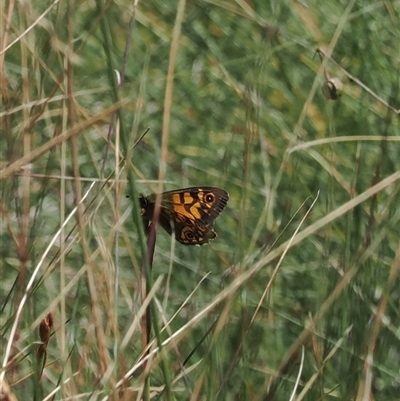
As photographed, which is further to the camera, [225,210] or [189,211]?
[225,210]

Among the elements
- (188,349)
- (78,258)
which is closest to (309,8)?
(78,258)

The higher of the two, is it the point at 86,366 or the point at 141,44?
the point at 141,44

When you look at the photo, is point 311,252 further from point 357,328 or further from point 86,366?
point 86,366

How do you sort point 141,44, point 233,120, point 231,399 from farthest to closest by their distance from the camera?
point 141,44
point 233,120
point 231,399

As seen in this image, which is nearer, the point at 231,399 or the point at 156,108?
the point at 231,399
